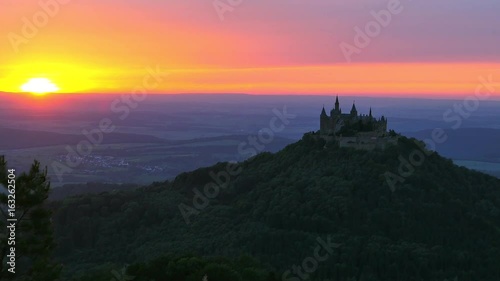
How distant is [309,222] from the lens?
54.9 meters

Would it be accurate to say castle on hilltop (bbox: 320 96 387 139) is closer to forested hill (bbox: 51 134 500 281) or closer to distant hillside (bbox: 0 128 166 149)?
forested hill (bbox: 51 134 500 281)

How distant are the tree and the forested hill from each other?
73.7 ft

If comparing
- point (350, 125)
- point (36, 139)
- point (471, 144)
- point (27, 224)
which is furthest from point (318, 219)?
point (36, 139)

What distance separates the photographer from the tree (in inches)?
800

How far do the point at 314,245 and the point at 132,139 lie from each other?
155 m

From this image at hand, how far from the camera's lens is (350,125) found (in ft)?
216

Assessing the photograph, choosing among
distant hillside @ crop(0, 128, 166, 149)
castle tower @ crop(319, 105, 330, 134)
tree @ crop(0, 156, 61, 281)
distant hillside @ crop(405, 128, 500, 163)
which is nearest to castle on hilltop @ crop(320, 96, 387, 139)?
castle tower @ crop(319, 105, 330, 134)

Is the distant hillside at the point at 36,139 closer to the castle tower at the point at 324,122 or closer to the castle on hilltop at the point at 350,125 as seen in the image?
the castle tower at the point at 324,122

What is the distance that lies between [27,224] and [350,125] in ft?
163

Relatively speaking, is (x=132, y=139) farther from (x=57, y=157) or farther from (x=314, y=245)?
(x=314, y=245)

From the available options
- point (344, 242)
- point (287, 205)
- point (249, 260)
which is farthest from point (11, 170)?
point (287, 205)

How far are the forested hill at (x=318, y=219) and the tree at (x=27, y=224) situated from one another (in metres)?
22.5

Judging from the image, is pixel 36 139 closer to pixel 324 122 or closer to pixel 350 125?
pixel 324 122

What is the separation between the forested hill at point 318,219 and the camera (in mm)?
47781
